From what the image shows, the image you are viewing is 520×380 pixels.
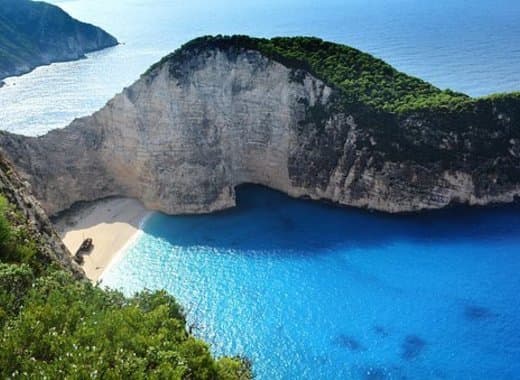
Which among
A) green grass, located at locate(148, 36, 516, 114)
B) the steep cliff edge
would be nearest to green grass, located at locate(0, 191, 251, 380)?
the steep cliff edge

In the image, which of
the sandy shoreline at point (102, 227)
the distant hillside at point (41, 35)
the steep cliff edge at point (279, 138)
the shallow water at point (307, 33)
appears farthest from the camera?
the distant hillside at point (41, 35)

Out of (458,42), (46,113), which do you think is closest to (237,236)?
(46,113)

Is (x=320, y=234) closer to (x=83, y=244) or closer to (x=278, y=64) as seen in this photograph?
(x=278, y=64)

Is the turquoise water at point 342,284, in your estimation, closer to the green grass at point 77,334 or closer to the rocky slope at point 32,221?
the rocky slope at point 32,221

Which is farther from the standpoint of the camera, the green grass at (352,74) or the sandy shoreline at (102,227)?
the green grass at (352,74)

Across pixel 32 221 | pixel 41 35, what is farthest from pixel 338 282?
pixel 41 35

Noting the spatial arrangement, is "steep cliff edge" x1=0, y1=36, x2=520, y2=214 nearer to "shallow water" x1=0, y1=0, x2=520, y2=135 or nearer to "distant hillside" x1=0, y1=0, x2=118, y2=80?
"shallow water" x1=0, y1=0, x2=520, y2=135

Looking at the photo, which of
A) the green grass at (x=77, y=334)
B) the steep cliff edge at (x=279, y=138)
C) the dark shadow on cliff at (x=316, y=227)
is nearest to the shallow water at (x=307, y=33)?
the steep cliff edge at (x=279, y=138)
